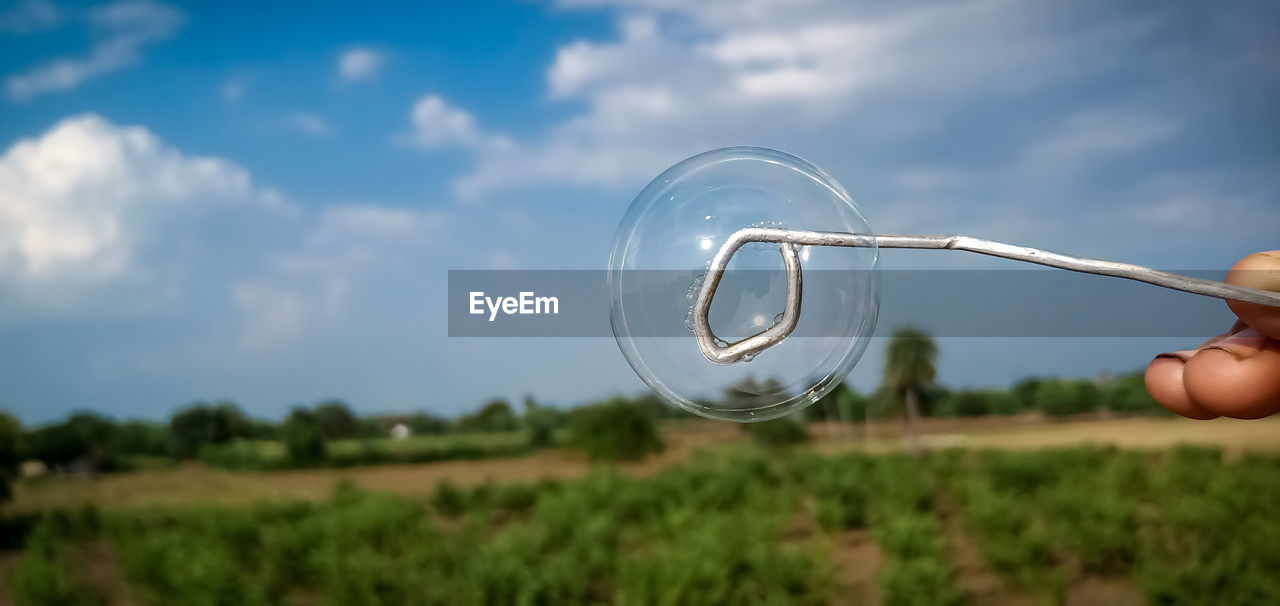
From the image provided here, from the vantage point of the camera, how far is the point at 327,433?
1034cm

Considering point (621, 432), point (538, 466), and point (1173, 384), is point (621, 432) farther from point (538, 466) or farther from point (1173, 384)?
point (1173, 384)

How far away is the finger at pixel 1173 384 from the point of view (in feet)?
4.53

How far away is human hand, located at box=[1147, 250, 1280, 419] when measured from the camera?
1.22m

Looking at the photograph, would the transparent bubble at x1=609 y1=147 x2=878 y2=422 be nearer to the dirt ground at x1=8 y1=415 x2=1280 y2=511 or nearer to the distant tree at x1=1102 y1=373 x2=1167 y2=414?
the dirt ground at x1=8 y1=415 x2=1280 y2=511

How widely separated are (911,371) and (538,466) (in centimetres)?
456

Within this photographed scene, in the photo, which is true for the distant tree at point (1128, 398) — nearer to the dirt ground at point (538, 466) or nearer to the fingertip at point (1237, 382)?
the dirt ground at point (538, 466)

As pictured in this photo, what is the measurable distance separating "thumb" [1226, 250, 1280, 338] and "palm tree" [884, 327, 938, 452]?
28.9ft

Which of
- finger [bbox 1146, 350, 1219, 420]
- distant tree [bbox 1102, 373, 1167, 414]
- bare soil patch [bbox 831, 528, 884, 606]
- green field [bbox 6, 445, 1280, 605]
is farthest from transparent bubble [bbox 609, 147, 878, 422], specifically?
distant tree [bbox 1102, 373, 1167, 414]

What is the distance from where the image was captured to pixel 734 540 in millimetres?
5727

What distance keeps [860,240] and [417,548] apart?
5.26 metres

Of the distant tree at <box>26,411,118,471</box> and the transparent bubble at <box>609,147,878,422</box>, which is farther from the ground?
the transparent bubble at <box>609,147,878,422</box>

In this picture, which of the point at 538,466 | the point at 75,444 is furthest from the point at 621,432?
the point at 75,444

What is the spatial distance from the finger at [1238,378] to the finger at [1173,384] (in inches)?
1.8

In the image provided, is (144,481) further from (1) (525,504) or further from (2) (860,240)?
(2) (860,240)
